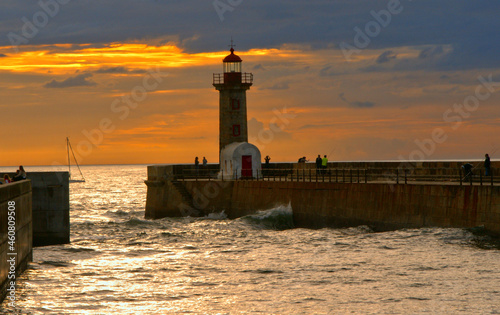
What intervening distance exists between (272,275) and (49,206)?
31.6 feet

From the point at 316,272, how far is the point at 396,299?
14.1 ft

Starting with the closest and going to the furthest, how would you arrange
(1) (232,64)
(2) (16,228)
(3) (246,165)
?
(2) (16,228) → (3) (246,165) → (1) (232,64)

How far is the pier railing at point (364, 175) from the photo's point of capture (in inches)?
1137

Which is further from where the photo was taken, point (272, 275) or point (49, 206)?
point (49, 206)

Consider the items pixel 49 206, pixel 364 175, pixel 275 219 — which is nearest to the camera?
pixel 49 206

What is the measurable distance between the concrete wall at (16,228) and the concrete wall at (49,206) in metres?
3.49

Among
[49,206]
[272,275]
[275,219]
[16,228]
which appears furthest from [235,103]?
[16,228]

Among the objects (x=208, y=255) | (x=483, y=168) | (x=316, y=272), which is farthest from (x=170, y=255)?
(x=483, y=168)

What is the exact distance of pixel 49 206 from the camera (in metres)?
25.4

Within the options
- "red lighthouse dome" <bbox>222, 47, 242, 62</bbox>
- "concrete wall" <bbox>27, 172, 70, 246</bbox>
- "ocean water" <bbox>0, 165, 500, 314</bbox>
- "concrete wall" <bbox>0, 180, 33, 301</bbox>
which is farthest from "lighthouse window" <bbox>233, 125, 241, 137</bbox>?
"concrete wall" <bbox>0, 180, 33, 301</bbox>

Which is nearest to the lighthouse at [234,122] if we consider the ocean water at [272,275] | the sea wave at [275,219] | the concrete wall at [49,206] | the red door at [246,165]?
the red door at [246,165]

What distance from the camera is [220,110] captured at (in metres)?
45.9

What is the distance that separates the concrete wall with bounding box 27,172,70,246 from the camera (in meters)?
25.3

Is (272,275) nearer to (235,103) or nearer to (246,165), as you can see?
(246,165)
